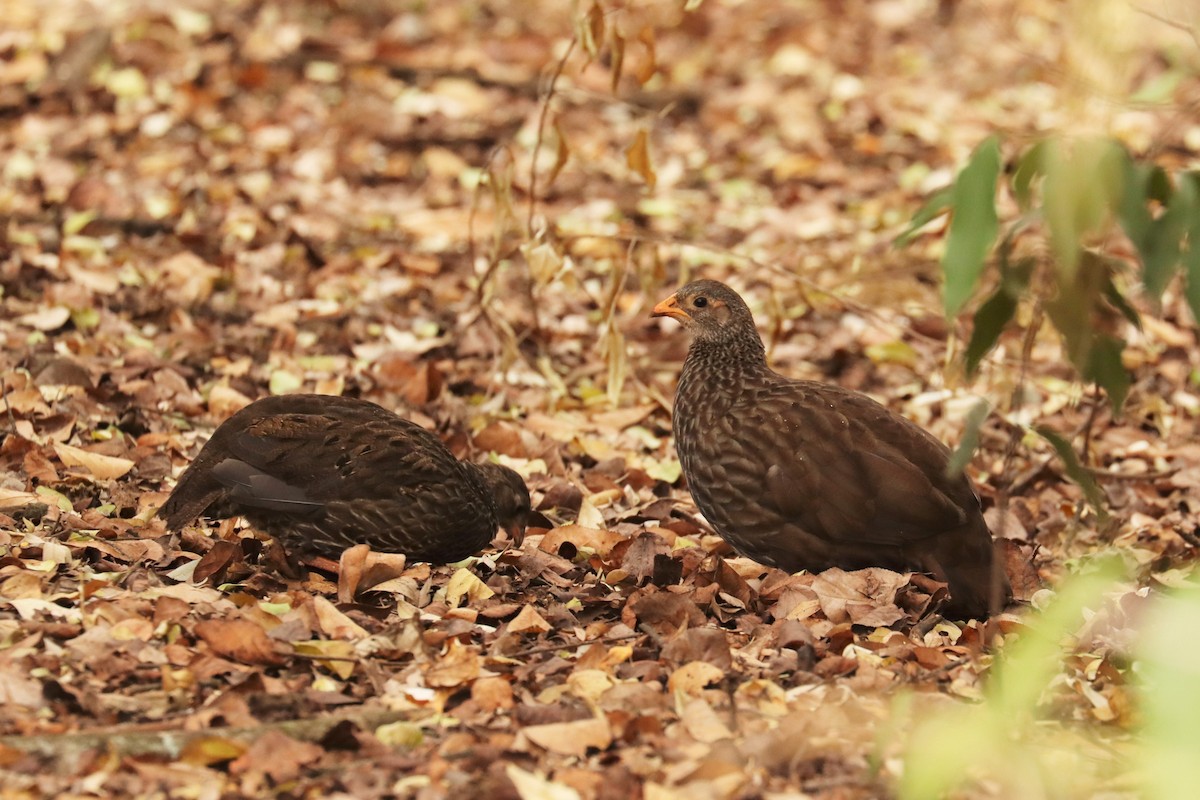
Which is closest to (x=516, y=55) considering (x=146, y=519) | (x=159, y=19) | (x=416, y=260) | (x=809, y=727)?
(x=159, y=19)

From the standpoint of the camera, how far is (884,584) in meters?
4.59

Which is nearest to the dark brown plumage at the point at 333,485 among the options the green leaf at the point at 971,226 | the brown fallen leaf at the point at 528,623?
the brown fallen leaf at the point at 528,623

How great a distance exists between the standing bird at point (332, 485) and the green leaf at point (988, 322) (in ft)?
5.93

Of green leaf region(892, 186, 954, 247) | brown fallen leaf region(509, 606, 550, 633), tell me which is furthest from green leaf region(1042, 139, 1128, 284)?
brown fallen leaf region(509, 606, 550, 633)

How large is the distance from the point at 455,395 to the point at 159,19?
486 cm

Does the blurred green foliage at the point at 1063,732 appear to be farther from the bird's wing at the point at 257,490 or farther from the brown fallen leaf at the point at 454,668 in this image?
the bird's wing at the point at 257,490

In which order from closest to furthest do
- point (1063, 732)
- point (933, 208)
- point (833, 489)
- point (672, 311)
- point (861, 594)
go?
point (933, 208) → point (1063, 732) → point (861, 594) → point (833, 489) → point (672, 311)

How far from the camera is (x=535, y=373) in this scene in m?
6.98

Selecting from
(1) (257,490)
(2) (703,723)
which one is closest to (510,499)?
(1) (257,490)

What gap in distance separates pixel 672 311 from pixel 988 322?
190 centimetres

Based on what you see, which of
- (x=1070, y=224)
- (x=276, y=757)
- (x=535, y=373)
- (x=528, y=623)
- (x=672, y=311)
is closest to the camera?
(x=1070, y=224)

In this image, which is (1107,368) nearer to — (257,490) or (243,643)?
(243,643)

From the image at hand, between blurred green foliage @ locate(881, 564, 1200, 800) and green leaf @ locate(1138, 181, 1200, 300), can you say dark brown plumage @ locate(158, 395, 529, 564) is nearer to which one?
blurred green foliage @ locate(881, 564, 1200, 800)

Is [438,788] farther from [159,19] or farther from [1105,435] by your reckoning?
[159,19]
